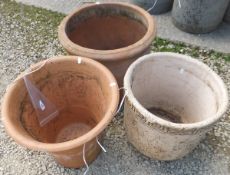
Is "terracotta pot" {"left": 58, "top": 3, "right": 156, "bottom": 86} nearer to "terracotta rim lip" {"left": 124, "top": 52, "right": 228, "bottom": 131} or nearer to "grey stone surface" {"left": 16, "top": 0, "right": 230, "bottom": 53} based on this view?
"terracotta rim lip" {"left": 124, "top": 52, "right": 228, "bottom": 131}

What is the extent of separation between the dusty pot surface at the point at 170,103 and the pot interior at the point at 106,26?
1.11 ft

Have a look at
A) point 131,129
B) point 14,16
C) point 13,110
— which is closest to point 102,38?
point 131,129

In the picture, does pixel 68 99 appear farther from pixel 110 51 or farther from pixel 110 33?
pixel 110 33

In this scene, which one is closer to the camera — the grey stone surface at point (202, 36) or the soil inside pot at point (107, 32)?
the soil inside pot at point (107, 32)

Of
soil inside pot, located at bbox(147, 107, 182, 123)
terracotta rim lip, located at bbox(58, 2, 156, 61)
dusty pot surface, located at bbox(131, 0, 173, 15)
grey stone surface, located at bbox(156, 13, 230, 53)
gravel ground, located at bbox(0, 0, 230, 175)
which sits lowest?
gravel ground, located at bbox(0, 0, 230, 175)

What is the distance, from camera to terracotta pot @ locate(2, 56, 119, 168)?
1303mm

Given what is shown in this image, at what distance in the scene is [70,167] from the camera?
169cm

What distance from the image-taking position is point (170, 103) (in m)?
1.87

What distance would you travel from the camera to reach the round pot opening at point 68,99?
1.39 meters

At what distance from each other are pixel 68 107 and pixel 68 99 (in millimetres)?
62

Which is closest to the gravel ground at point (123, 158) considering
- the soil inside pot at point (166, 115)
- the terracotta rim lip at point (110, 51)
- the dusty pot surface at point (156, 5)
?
the soil inside pot at point (166, 115)

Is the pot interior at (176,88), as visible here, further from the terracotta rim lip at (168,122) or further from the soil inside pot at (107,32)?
the soil inside pot at (107,32)

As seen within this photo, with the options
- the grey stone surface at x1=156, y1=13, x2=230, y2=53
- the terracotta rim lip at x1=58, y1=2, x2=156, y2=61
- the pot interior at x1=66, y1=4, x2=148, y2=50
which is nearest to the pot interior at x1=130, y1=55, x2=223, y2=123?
the terracotta rim lip at x1=58, y1=2, x2=156, y2=61

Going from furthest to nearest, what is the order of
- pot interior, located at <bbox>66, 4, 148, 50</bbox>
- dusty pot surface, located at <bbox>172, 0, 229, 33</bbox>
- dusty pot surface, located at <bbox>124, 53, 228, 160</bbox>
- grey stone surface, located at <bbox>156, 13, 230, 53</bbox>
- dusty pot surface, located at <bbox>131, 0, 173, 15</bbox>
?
dusty pot surface, located at <bbox>131, 0, 173, 15</bbox>, grey stone surface, located at <bbox>156, 13, 230, 53</bbox>, dusty pot surface, located at <bbox>172, 0, 229, 33</bbox>, pot interior, located at <bbox>66, 4, 148, 50</bbox>, dusty pot surface, located at <bbox>124, 53, 228, 160</bbox>
